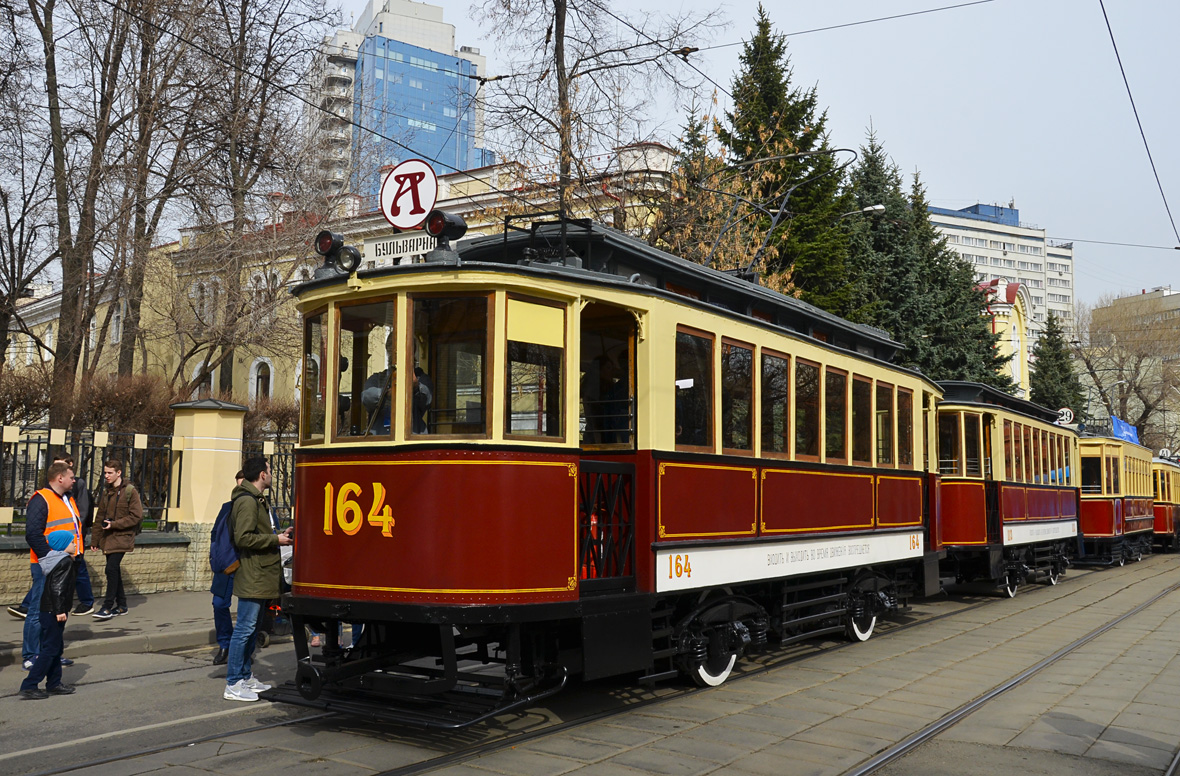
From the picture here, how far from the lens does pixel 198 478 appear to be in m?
14.1

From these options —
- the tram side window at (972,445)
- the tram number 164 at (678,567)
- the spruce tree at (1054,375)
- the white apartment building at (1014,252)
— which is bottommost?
the tram number 164 at (678,567)

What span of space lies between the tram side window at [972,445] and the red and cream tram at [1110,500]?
8.88 meters

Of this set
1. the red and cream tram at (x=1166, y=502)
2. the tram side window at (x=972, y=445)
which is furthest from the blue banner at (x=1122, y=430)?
the tram side window at (x=972, y=445)

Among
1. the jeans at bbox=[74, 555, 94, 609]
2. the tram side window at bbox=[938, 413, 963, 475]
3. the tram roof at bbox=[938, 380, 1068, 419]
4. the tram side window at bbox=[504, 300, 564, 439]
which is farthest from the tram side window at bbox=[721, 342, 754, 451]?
the tram side window at bbox=[938, 413, 963, 475]

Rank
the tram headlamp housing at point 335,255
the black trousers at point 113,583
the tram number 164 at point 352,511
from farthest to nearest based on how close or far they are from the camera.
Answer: the black trousers at point 113,583
the tram headlamp housing at point 335,255
the tram number 164 at point 352,511

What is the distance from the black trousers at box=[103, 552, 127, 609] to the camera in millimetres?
11531

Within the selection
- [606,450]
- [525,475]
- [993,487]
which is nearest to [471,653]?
[525,475]

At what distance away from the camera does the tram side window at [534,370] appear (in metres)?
6.58

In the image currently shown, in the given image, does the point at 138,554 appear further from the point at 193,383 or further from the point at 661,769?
the point at 661,769

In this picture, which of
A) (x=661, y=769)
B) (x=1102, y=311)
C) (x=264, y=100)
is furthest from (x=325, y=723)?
(x=1102, y=311)

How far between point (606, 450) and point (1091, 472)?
2021 centimetres

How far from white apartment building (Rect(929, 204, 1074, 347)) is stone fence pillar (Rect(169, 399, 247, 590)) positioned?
353 ft

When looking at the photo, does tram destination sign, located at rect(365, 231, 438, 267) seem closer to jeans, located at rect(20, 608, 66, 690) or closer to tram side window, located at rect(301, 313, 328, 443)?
tram side window, located at rect(301, 313, 328, 443)

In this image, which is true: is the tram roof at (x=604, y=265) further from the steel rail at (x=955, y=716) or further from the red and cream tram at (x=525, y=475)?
the steel rail at (x=955, y=716)
